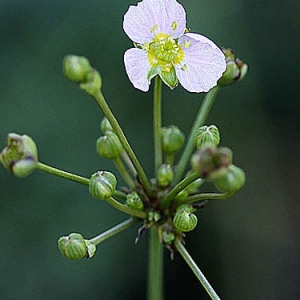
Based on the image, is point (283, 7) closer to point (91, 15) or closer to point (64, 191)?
point (91, 15)

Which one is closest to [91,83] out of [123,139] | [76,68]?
[76,68]

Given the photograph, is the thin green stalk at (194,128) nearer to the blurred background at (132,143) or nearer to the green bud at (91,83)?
the green bud at (91,83)

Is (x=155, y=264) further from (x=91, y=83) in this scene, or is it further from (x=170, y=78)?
(x=91, y=83)

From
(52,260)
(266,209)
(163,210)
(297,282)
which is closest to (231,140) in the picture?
(266,209)

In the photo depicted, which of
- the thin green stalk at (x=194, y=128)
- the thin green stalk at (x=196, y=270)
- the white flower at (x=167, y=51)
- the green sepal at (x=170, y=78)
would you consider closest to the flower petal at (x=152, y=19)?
the white flower at (x=167, y=51)

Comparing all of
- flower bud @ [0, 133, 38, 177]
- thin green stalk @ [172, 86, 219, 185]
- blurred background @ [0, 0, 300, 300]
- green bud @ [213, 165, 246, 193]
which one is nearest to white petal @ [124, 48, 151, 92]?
thin green stalk @ [172, 86, 219, 185]

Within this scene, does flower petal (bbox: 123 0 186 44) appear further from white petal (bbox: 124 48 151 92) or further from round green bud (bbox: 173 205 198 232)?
round green bud (bbox: 173 205 198 232)
